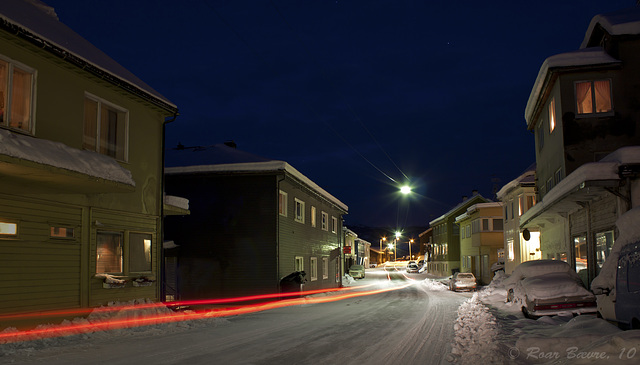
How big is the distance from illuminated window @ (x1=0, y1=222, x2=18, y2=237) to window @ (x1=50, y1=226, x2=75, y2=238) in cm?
107

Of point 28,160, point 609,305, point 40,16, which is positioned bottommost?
point 609,305

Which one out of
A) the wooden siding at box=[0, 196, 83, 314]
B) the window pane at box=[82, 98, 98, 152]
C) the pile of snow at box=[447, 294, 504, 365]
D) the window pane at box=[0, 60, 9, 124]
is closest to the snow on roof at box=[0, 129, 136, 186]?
the window pane at box=[0, 60, 9, 124]

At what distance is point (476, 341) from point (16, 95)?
11249mm

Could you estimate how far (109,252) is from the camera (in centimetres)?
1477

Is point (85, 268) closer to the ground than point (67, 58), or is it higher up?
closer to the ground

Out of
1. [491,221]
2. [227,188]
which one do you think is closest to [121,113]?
[227,188]

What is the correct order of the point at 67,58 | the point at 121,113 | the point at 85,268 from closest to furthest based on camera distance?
the point at 67,58 → the point at 85,268 → the point at 121,113

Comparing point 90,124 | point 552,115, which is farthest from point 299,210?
point 90,124

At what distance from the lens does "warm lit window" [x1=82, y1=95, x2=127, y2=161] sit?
14.0 meters

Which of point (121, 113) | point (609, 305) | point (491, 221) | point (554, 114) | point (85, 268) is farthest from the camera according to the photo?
point (491, 221)

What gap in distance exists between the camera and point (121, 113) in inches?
614

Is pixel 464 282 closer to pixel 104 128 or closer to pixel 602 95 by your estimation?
pixel 602 95

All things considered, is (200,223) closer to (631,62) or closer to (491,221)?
(631,62)

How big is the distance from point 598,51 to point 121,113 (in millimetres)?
17026
